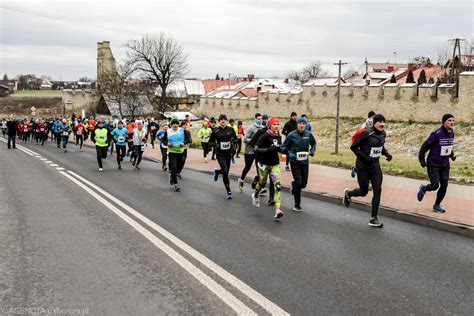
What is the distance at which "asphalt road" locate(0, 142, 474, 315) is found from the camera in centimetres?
510

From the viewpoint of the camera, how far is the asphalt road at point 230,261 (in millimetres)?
5098

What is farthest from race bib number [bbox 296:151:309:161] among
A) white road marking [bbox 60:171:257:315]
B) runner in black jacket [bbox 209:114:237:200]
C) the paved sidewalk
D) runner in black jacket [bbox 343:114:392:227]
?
white road marking [bbox 60:171:257:315]

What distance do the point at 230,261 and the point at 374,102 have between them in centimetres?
4239

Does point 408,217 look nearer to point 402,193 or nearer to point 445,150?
point 445,150

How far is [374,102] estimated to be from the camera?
46688mm

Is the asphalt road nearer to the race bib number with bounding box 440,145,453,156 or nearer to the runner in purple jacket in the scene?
the runner in purple jacket

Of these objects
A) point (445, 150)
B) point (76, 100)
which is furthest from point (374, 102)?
point (76, 100)

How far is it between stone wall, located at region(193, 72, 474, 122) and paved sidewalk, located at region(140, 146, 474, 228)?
81.6 feet

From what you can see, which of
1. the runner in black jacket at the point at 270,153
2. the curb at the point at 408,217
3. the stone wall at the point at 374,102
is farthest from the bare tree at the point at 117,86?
the runner in black jacket at the point at 270,153

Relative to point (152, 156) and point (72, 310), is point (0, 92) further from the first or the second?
point (72, 310)

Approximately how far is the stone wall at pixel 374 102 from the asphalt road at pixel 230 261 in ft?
103

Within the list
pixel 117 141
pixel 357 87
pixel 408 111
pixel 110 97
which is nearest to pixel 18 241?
pixel 117 141

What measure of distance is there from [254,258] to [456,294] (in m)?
2.36

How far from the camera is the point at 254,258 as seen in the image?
21.8 feet
